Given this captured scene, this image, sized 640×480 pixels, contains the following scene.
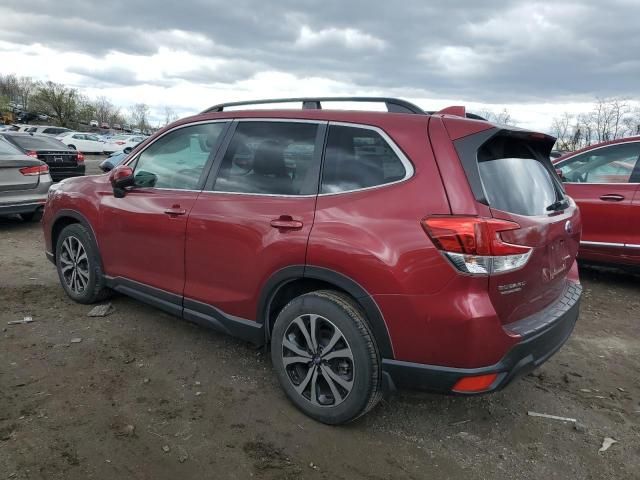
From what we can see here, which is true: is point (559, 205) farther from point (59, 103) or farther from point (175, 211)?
point (59, 103)

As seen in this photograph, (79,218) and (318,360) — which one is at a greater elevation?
(79,218)

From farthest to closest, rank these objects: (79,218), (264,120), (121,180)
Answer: (79,218)
(121,180)
(264,120)

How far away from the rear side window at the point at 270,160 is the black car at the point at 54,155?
9494 millimetres

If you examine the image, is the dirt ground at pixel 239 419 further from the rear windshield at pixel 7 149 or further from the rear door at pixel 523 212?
the rear windshield at pixel 7 149

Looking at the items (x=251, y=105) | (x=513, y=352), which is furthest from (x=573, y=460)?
(x=251, y=105)

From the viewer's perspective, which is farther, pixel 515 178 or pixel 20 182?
pixel 20 182

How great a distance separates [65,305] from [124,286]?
90cm

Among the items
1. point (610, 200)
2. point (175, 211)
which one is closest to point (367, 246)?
point (175, 211)

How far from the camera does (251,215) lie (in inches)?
121

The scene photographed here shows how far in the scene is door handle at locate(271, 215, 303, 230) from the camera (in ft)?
9.37

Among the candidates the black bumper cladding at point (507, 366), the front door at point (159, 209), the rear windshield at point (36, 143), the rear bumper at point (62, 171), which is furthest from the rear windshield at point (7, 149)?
the black bumper cladding at point (507, 366)

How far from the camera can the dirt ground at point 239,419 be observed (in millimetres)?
2549

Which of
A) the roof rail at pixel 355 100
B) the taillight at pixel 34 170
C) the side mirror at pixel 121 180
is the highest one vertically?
the roof rail at pixel 355 100

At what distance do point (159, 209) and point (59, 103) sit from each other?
78754 mm
